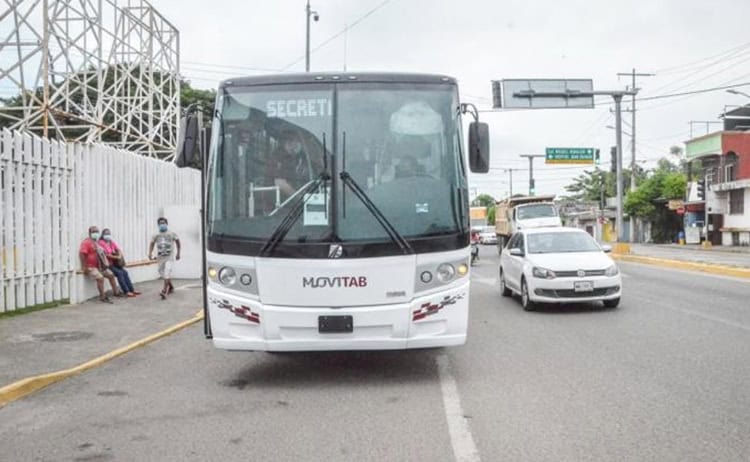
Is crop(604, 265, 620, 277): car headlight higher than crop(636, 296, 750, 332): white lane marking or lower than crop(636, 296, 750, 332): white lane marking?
higher

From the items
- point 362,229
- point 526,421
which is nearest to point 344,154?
point 362,229

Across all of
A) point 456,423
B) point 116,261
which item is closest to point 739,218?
point 116,261

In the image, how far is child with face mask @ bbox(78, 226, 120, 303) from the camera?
48.0 feet

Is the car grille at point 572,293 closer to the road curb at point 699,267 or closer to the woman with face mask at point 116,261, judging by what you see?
the woman with face mask at point 116,261

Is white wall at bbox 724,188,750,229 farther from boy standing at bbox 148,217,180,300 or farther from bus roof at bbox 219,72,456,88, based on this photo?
bus roof at bbox 219,72,456,88

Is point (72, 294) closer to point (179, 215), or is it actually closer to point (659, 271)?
point (179, 215)

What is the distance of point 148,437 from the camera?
5.73 metres

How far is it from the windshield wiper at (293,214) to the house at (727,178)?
154ft

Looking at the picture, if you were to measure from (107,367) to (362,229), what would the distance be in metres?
3.75

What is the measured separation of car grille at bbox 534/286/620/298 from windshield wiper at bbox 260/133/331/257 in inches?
272

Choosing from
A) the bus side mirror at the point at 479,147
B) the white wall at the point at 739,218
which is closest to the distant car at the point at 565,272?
the bus side mirror at the point at 479,147

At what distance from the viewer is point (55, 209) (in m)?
14.1

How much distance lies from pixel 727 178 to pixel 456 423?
53458 mm

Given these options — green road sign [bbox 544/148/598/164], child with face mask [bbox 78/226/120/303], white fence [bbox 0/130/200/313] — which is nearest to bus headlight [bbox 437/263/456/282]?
white fence [bbox 0/130/200/313]
